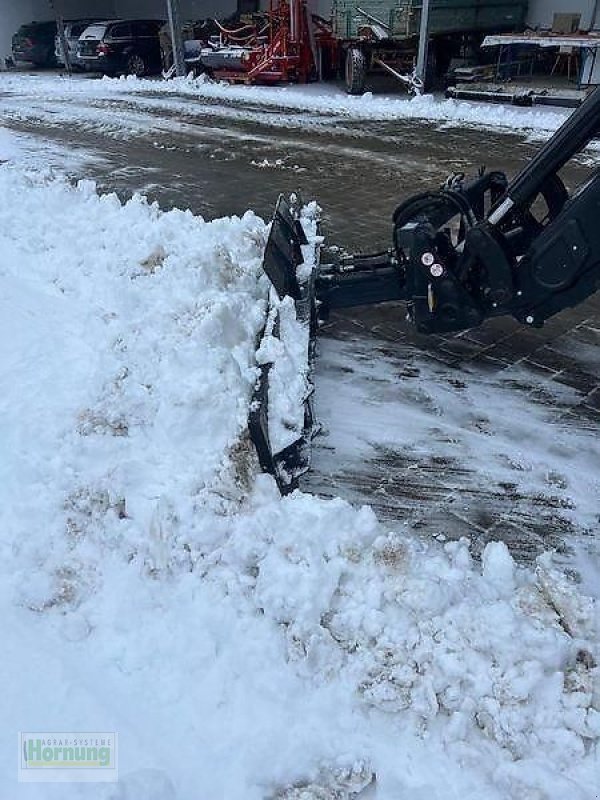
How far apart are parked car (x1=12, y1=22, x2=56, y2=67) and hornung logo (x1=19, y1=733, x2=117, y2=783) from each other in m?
26.2

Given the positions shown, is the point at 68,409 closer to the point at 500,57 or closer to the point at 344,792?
the point at 344,792

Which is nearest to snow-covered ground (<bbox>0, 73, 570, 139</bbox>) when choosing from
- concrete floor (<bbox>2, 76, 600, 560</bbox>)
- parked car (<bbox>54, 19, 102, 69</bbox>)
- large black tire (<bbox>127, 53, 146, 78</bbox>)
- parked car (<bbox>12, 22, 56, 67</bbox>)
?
parked car (<bbox>54, 19, 102, 69</bbox>)

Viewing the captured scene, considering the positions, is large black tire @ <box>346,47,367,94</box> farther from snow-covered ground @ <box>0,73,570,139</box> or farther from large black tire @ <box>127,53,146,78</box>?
large black tire @ <box>127,53,146,78</box>

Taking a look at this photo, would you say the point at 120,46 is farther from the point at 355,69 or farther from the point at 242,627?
the point at 242,627

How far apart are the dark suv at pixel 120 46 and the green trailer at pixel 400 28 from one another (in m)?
7.34

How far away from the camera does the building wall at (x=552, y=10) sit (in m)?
16.4

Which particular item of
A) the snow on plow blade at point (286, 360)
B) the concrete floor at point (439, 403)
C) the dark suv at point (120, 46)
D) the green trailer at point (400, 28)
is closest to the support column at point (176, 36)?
the dark suv at point (120, 46)

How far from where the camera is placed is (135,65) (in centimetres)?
2058

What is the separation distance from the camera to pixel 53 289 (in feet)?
17.7

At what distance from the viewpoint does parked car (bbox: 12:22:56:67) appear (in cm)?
2356

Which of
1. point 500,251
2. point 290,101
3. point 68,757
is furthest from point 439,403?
point 290,101

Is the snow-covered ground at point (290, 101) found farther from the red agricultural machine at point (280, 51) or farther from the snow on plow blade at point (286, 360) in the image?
the snow on plow blade at point (286, 360)

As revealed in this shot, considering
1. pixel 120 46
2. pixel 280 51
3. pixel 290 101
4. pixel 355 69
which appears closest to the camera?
pixel 290 101

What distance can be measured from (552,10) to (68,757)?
19791mm
